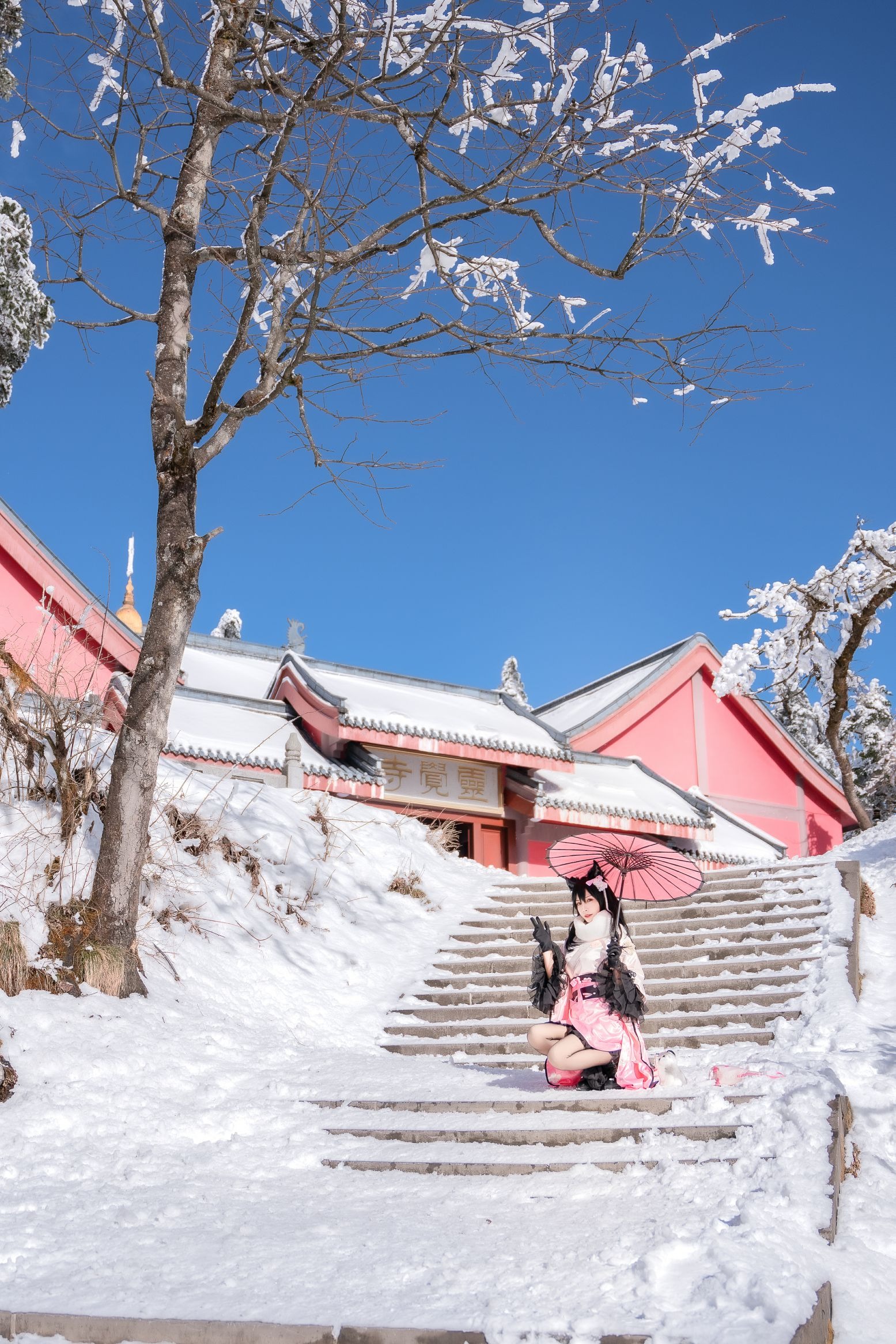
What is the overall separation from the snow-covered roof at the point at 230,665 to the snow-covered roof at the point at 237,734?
1.03m

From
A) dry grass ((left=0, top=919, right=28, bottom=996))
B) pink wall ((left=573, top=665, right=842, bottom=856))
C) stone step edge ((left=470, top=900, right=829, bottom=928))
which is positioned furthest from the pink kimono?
pink wall ((left=573, top=665, right=842, bottom=856))

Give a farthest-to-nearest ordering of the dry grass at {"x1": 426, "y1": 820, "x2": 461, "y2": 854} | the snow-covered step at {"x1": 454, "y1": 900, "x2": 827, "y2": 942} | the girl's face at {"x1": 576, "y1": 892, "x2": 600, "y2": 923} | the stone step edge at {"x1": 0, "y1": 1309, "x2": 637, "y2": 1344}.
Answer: the dry grass at {"x1": 426, "y1": 820, "x2": 461, "y2": 854}, the snow-covered step at {"x1": 454, "y1": 900, "x2": 827, "y2": 942}, the girl's face at {"x1": 576, "y1": 892, "x2": 600, "y2": 923}, the stone step edge at {"x1": 0, "y1": 1309, "x2": 637, "y2": 1344}

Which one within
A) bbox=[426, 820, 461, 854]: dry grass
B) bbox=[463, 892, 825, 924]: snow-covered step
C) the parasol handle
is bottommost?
the parasol handle

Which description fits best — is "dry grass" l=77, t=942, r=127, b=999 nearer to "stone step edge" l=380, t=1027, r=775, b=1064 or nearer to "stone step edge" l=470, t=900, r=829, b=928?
"stone step edge" l=380, t=1027, r=775, b=1064

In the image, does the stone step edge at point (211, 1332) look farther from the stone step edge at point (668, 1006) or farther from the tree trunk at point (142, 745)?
the stone step edge at point (668, 1006)

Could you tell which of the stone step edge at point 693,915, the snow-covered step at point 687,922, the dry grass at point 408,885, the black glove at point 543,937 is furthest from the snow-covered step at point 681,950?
the black glove at point 543,937

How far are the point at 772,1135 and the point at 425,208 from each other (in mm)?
5281

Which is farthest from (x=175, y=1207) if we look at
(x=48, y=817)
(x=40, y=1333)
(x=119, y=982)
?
(x=48, y=817)

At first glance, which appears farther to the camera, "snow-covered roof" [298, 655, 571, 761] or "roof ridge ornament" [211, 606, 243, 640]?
"roof ridge ornament" [211, 606, 243, 640]

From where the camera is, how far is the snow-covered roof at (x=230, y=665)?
17688mm

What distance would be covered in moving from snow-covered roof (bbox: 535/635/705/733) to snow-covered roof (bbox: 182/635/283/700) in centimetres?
521

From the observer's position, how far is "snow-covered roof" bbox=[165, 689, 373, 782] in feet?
43.0

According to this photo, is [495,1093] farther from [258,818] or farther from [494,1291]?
[258,818]

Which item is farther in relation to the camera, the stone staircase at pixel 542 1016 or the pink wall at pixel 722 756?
the pink wall at pixel 722 756
